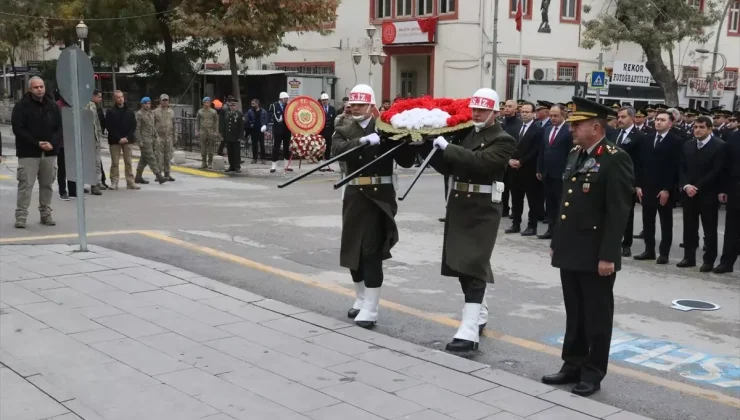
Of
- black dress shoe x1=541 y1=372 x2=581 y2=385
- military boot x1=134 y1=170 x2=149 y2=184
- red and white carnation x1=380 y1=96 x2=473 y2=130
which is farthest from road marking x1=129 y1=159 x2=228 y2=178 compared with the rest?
black dress shoe x1=541 y1=372 x2=581 y2=385

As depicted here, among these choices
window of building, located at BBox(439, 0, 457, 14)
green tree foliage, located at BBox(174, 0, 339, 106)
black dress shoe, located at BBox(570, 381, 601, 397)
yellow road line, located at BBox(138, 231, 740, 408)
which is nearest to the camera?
black dress shoe, located at BBox(570, 381, 601, 397)

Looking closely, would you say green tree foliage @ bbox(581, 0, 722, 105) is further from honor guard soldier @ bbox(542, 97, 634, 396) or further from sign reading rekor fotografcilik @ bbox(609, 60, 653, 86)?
honor guard soldier @ bbox(542, 97, 634, 396)

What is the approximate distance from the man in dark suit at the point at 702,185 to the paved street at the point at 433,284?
0.42 metres

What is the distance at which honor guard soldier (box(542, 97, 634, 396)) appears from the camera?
5.06 metres

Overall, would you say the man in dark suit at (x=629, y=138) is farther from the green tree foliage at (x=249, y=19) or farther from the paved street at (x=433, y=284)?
the green tree foliage at (x=249, y=19)

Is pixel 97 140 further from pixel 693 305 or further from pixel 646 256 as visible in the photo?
pixel 693 305

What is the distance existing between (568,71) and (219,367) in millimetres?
32057

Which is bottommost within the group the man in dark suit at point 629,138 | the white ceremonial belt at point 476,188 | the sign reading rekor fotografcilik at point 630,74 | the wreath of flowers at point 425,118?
the white ceremonial belt at point 476,188

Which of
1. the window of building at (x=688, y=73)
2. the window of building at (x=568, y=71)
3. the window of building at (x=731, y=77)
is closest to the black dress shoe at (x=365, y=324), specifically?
the window of building at (x=568, y=71)

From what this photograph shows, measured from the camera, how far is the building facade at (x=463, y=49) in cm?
3231

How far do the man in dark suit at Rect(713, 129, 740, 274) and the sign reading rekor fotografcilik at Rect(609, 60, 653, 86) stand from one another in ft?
78.7

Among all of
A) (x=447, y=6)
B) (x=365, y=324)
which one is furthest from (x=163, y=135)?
(x=447, y=6)

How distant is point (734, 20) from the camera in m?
40.5

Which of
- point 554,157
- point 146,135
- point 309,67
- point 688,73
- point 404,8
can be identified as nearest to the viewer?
point 554,157
